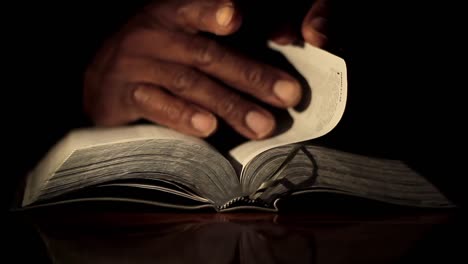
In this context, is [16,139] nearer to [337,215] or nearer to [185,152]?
[185,152]

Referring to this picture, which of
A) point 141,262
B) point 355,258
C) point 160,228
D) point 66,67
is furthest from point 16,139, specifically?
point 355,258

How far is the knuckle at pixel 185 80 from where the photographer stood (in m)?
1.08

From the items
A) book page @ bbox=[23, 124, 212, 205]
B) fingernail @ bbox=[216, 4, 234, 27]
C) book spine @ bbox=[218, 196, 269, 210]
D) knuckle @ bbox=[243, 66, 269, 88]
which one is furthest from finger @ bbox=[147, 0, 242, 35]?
book spine @ bbox=[218, 196, 269, 210]

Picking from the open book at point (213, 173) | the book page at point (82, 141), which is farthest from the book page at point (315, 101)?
the book page at point (82, 141)

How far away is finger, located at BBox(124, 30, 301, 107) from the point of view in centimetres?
102

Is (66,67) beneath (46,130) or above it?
above

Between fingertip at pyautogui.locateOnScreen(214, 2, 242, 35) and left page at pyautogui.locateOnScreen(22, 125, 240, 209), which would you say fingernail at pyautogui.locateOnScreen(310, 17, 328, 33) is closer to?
fingertip at pyautogui.locateOnScreen(214, 2, 242, 35)

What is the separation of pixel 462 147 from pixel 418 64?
26 centimetres

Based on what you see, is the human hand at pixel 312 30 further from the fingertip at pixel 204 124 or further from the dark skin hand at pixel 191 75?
the fingertip at pixel 204 124

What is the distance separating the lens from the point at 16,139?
1224 mm

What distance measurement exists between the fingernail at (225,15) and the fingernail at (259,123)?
182 millimetres

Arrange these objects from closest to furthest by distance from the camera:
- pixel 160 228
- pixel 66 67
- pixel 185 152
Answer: pixel 160 228 → pixel 185 152 → pixel 66 67

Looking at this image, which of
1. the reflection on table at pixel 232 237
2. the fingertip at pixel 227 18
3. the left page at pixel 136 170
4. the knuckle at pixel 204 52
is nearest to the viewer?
the reflection on table at pixel 232 237

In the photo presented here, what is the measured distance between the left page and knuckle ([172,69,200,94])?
23 centimetres
